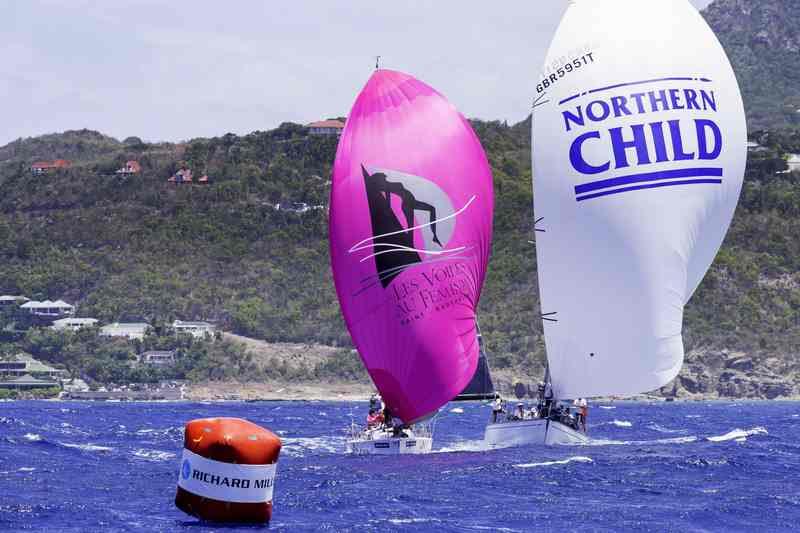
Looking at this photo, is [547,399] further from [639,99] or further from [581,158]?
[639,99]

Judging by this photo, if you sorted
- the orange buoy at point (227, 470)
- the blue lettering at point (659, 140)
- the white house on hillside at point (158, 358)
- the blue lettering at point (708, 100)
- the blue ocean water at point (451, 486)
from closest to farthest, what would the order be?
the orange buoy at point (227, 470) → the blue ocean water at point (451, 486) → the blue lettering at point (659, 140) → the blue lettering at point (708, 100) → the white house on hillside at point (158, 358)

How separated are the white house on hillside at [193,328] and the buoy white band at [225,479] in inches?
4365

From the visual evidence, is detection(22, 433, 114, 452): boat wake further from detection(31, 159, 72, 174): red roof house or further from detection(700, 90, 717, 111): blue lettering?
detection(31, 159, 72, 174): red roof house

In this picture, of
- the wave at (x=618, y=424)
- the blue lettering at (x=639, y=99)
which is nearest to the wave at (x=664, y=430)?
the wave at (x=618, y=424)

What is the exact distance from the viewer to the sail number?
42.3 m

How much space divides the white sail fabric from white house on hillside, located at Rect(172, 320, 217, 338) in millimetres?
94971

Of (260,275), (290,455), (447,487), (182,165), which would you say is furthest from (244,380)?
(447,487)

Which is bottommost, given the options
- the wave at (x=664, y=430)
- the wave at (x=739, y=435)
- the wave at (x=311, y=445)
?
the wave at (x=311, y=445)

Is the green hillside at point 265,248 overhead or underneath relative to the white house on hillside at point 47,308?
overhead

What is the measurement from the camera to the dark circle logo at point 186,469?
25.4 meters

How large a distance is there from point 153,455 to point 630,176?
1555cm

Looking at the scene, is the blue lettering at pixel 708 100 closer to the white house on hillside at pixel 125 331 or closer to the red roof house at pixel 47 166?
the white house on hillside at pixel 125 331

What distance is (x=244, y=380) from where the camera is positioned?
13150cm

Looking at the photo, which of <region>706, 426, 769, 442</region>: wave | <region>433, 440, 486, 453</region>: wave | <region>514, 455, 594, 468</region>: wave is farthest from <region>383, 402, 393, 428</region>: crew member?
<region>706, 426, 769, 442</region>: wave
